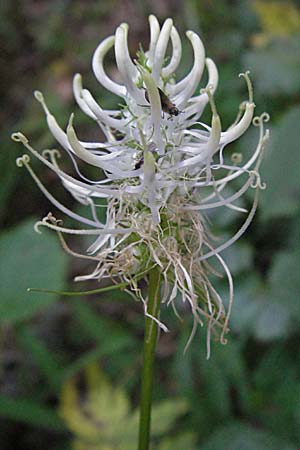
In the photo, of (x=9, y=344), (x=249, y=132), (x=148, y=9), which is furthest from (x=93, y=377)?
(x=148, y=9)

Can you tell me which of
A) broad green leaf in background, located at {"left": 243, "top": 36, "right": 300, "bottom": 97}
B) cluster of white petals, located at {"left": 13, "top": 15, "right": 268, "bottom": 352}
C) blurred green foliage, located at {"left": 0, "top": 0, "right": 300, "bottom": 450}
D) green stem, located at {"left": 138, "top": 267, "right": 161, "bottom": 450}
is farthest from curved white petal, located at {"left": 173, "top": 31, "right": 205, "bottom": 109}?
broad green leaf in background, located at {"left": 243, "top": 36, "right": 300, "bottom": 97}

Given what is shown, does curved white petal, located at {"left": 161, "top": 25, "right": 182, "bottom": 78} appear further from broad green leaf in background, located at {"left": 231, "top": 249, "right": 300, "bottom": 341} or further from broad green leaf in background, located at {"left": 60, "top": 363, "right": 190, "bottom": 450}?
broad green leaf in background, located at {"left": 60, "top": 363, "right": 190, "bottom": 450}

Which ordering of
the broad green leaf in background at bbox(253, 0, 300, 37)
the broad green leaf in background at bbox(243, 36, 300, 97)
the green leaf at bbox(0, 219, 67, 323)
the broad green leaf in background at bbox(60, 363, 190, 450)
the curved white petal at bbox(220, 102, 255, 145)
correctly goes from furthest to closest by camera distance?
the broad green leaf in background at bbox(253, 0, 300, 37) → the broad green leaf in background at bbox(243, 36, 300, 97) → the green leaf at bbox(0, 219, 67, 323) → the broad green leaf in background at bbox(60, 363, 190, 450) → the curved white petal at bbox(220, 102, 255, 145)

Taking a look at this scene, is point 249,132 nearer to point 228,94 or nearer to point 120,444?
point 228,94

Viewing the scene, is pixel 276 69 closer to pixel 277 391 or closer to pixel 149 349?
pixel 277 391

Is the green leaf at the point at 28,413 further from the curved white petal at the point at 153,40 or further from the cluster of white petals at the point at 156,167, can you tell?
the curved white petal at the point at 153,40

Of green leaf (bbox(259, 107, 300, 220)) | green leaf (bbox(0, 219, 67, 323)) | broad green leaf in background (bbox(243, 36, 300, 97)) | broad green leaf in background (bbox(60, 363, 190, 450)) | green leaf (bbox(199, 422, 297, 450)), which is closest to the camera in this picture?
green leaf (bbox(199, 422, 297, 450))

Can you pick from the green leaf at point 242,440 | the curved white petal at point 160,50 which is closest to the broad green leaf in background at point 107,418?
the green leaf at point 242,440
